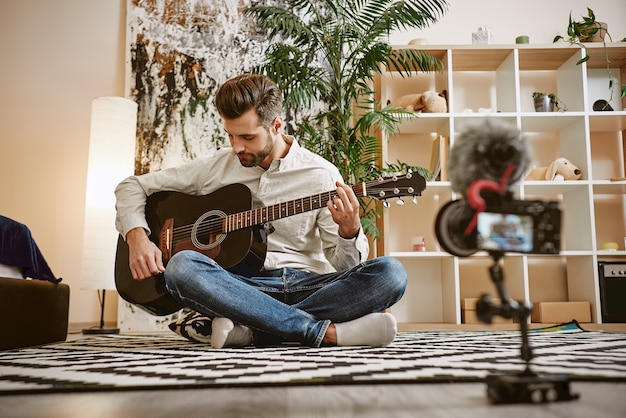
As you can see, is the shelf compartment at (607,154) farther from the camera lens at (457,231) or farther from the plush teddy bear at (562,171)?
the camera lens at (457,231)

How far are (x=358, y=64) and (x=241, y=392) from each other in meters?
2.46

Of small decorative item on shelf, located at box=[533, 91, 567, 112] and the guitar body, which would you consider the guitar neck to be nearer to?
the guitar body

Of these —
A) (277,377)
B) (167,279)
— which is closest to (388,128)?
(167,279)

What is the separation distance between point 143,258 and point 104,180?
140cm

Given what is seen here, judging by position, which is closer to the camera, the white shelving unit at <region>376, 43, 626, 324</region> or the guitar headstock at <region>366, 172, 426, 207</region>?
the guitar headstock at <region>366, 172, 426, 207</region>

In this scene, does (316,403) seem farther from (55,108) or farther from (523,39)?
(55,108)

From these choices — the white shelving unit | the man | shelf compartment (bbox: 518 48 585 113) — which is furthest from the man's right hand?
shelf compartment (bbox: 518 48 585 113)

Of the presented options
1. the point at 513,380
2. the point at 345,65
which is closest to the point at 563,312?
the point at 345,65

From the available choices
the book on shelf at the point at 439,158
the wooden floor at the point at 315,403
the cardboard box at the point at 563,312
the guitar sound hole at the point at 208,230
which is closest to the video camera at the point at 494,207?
the wooden floor at the point at 315,403

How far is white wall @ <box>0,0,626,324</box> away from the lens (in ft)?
11.9

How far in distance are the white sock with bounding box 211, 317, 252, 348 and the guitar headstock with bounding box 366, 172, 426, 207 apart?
20.6 inches

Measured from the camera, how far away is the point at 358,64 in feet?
10.2

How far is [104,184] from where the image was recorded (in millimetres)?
3131

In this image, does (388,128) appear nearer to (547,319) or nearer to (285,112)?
(285,112)
